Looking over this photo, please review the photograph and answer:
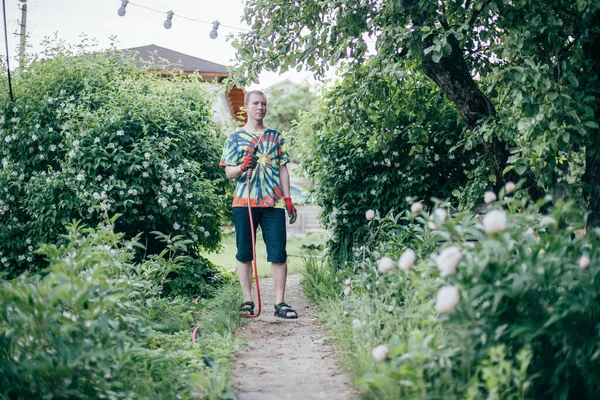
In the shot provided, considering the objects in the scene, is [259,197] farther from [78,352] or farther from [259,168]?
[78,352]

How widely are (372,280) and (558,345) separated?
1.60 meters

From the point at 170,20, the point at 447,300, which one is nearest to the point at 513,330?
the point at 447,300

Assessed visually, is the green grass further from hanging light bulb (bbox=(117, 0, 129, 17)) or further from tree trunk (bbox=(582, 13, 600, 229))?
hanging light bulb (bbox=(117, 0, 129, 17))

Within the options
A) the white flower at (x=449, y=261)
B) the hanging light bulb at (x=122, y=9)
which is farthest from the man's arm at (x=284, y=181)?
the hanging light bulb at (x=122, y=9)

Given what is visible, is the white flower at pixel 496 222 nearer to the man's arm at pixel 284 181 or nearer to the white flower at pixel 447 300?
the white flower at pixel 447 300

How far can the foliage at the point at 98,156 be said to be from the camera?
5434mm

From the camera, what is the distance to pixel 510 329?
238cm

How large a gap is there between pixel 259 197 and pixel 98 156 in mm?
1721

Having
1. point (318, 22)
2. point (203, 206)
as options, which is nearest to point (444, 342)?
point (318, 22)

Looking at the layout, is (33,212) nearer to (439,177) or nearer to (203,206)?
(203,206)

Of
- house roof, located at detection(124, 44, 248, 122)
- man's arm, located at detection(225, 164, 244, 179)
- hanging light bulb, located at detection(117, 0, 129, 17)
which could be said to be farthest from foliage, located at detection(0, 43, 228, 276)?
house roof, located at detection(124, 44, 248, 122)

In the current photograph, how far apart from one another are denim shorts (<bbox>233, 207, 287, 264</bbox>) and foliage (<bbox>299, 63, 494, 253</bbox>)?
110cm

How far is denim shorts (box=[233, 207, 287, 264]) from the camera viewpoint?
4.80 metres

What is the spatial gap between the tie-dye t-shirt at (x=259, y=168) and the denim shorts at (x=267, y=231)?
0.08 metres
